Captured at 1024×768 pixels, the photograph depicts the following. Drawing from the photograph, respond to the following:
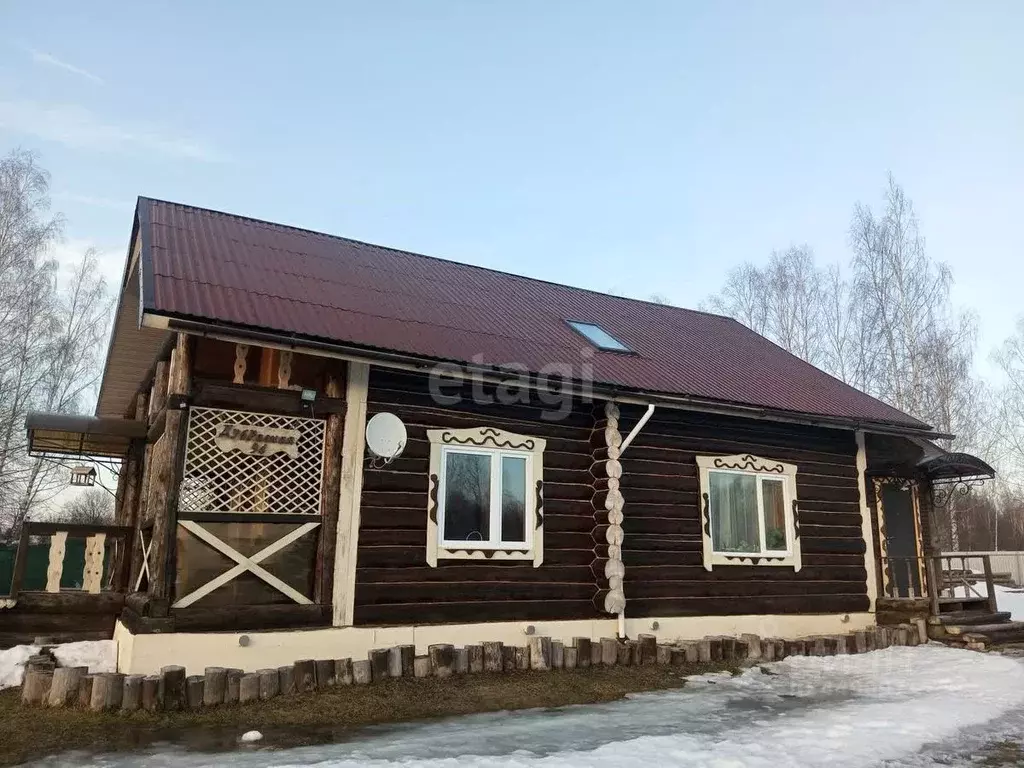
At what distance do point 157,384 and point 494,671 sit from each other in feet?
18.7

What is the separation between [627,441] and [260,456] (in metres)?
4.38

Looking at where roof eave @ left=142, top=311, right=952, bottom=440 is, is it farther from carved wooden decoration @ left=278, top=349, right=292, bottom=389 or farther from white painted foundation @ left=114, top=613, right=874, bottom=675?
white painted foundation @ left=114, top=613, right=874, bottom=675

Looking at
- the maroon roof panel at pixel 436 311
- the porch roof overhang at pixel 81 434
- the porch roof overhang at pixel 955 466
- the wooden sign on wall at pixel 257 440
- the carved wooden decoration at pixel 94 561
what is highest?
the maroon roof panel at pixel 436 311

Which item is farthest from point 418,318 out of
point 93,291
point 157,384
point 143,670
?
point 93,291

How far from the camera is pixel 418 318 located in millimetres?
9453

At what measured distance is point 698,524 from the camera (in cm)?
1021

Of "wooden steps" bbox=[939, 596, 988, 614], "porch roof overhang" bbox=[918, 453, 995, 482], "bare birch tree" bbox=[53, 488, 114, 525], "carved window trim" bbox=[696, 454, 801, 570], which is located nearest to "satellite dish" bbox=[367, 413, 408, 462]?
"carved window trim" bbox=[696, 454, 801, 570]

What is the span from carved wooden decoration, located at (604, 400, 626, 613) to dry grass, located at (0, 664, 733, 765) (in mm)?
1058

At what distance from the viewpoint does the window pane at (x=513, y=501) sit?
8844 millimetres

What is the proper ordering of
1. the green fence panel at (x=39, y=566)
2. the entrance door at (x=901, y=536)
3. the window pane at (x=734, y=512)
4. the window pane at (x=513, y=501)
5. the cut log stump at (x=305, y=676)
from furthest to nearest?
1. the green fence panel at (x=39, y=566)
2. the entrance door at (x=901, y=536)
3. the window pane at (x=734, y=512)
4. the window pane at (x=513, y=501)
5. the cut log stump at (x=305, y=676)

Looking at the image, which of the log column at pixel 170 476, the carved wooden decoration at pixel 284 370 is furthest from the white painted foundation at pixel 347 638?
the carved wooden decoration at pixel 284 370

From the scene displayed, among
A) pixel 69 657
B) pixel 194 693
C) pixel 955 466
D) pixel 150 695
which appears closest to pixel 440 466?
pixel 194 693

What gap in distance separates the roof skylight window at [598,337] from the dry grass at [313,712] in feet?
15.8

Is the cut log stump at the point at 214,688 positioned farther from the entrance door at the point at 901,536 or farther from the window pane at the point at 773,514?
the entrance door at the point at 901,536
